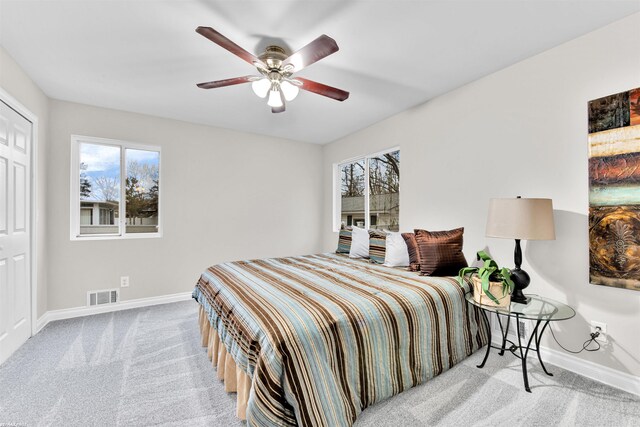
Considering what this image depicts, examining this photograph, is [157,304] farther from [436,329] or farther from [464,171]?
[464,171]

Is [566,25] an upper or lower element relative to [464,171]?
upper

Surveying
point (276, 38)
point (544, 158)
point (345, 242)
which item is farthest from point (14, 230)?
point (544, 158)

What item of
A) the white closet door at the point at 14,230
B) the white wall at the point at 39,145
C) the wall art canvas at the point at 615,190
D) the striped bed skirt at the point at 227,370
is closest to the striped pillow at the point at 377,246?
the wall art canvas at the point at 615,190

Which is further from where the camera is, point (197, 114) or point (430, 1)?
point (197, 114)

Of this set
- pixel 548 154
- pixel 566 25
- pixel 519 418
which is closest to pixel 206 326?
pixel 519 418

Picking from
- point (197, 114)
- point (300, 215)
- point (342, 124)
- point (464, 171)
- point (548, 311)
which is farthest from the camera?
point (300, 215)

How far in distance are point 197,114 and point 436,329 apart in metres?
3.62

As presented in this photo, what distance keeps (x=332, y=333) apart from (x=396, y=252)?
154 cm

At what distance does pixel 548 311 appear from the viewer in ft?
6.21

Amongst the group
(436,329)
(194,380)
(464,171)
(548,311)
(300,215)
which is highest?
(464,171)

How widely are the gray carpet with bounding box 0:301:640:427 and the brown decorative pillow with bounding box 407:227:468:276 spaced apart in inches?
28.9

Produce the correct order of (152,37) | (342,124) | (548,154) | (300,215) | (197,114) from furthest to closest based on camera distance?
(300,215) → (342,124) → (197,114) → (548,154) → (152,37)

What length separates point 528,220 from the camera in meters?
1.92

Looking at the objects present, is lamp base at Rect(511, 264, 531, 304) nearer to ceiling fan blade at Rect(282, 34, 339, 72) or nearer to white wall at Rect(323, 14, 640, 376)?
white wall at Rect(323, 14, 640, 376)
